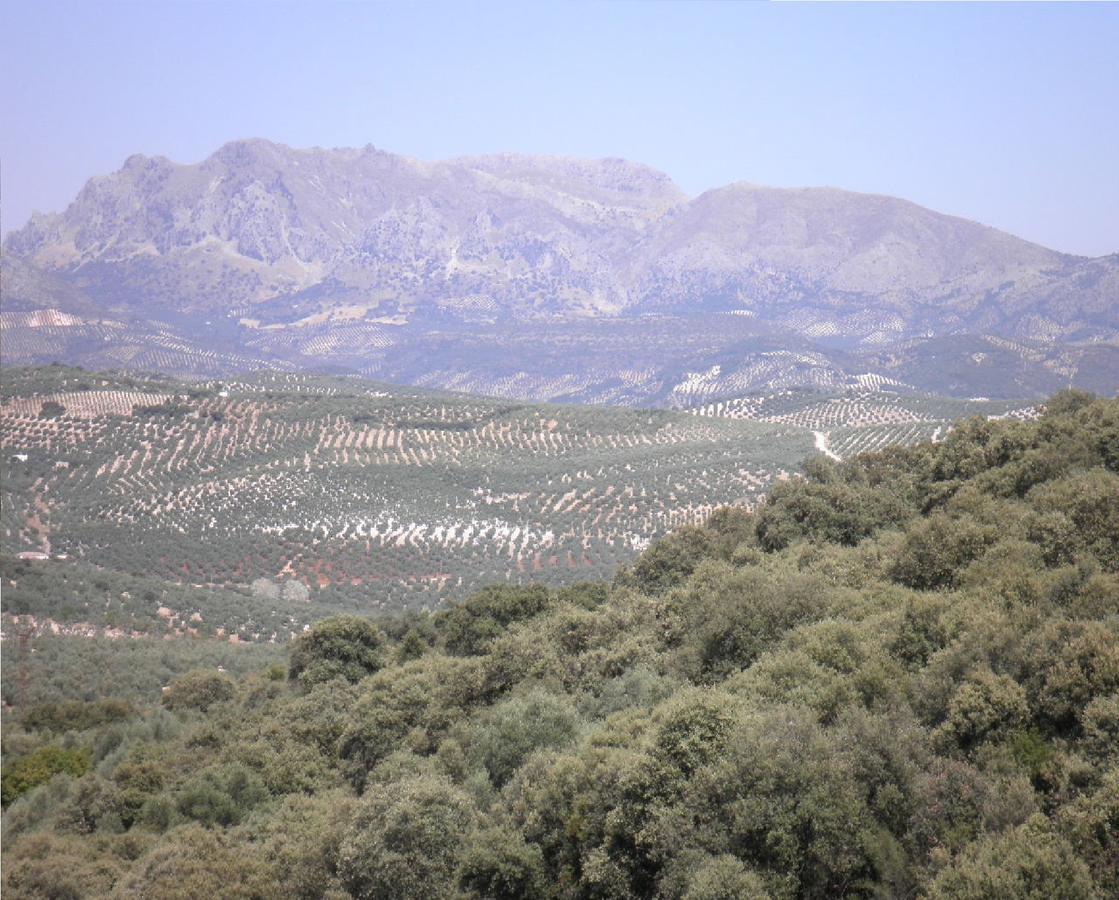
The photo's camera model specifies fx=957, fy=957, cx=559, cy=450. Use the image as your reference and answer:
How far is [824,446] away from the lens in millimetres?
78000

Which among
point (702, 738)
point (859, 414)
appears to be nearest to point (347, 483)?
point (859, 414)

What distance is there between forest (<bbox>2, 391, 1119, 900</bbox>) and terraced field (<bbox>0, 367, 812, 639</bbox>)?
22.2m

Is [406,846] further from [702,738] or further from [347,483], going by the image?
[347,483]

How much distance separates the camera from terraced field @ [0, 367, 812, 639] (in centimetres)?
5884

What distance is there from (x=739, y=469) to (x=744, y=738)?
181ft

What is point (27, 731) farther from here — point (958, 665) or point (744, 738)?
point (958, 665)

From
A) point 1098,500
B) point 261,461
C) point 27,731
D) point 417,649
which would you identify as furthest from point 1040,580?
point 261,461

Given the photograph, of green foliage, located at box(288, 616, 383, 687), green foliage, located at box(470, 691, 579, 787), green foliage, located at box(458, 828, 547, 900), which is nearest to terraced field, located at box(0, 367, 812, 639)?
green foliage, located at box(288, 616, 383, 687)

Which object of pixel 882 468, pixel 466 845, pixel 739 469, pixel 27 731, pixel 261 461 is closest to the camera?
pixel 466 845

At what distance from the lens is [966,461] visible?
31938 millimetres

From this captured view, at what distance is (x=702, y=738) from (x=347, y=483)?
59998mm

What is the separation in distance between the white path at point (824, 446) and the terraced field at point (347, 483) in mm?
1427

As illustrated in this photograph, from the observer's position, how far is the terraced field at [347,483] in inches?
2317

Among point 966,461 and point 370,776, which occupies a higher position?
point 966,461
